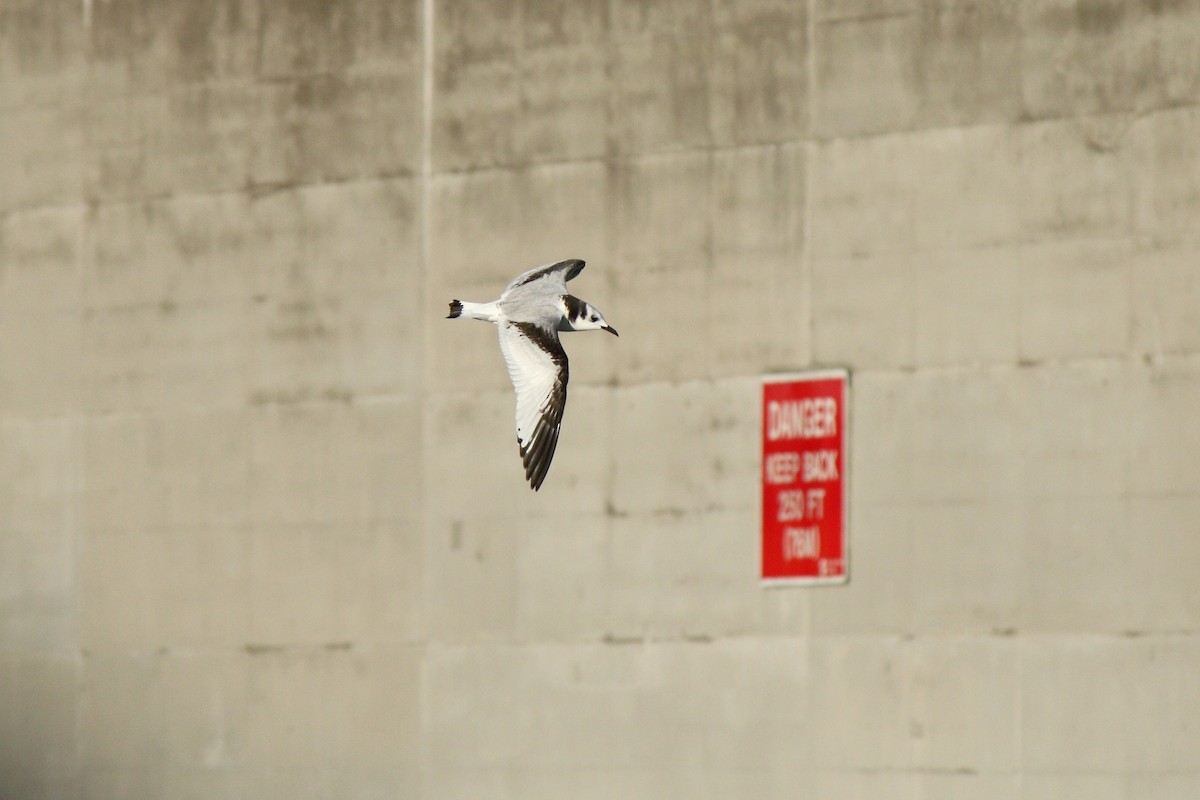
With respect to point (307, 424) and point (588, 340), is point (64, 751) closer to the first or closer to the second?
point (307, 424)

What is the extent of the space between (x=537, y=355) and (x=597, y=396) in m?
9.28

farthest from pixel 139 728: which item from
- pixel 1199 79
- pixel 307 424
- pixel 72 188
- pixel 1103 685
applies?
pixel 1199 79

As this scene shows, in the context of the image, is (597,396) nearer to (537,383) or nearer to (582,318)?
(582,318)

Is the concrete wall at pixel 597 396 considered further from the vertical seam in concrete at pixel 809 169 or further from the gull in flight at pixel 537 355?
the gull in flight at pixel 537 355

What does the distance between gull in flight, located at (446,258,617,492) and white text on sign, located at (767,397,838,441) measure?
22.4 ft

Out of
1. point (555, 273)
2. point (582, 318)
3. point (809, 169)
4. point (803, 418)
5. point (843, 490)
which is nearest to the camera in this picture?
point (582, 318)

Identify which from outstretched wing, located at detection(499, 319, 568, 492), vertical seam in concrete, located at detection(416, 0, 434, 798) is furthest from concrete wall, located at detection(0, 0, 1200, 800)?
outstretched wing, located at detection(499, 319, 568, 492)

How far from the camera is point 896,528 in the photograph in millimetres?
26516

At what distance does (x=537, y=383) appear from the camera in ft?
63.0

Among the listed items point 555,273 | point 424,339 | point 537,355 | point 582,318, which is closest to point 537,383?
point 537,355

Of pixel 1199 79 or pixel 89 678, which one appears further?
pixel 89 678

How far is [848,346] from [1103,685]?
4.93 meters

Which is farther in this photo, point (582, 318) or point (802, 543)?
point (802, 543)

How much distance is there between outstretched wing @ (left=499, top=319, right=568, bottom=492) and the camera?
62.6 ft
